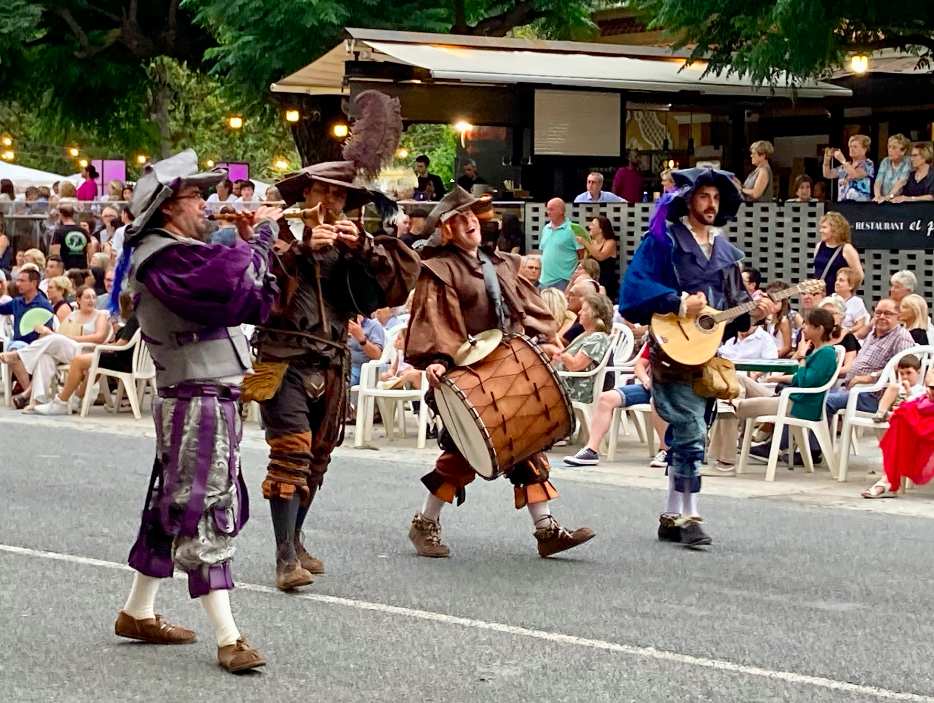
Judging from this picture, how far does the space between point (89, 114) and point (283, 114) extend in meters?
5.20

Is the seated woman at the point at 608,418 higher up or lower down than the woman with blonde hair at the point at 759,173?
lower down

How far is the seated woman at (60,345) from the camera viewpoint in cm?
1673

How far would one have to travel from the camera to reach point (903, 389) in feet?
38.8

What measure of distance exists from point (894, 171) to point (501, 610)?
1029 cm

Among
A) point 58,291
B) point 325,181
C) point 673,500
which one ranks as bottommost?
point 673,500

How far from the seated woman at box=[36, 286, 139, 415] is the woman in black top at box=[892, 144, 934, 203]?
7.26 m

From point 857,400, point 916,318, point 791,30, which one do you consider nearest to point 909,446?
point 857,400

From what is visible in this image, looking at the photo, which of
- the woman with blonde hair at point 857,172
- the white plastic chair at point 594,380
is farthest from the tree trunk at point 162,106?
the white plastic chair at point 594,380

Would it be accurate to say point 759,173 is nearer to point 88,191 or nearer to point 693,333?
point 693,333

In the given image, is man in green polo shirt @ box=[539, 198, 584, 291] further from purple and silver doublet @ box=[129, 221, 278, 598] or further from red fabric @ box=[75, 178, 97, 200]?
red fabric @ box=[75, 178, 97, 200]

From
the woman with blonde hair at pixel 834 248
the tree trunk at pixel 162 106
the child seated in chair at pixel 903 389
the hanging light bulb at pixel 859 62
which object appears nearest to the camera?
the child seated in chair at pixel 903 389

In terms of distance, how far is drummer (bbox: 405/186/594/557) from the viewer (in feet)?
27.2

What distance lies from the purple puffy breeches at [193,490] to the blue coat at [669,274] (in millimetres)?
3109

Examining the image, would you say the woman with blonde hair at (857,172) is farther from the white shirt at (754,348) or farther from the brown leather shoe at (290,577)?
the brown leather shoe at (290,577)
